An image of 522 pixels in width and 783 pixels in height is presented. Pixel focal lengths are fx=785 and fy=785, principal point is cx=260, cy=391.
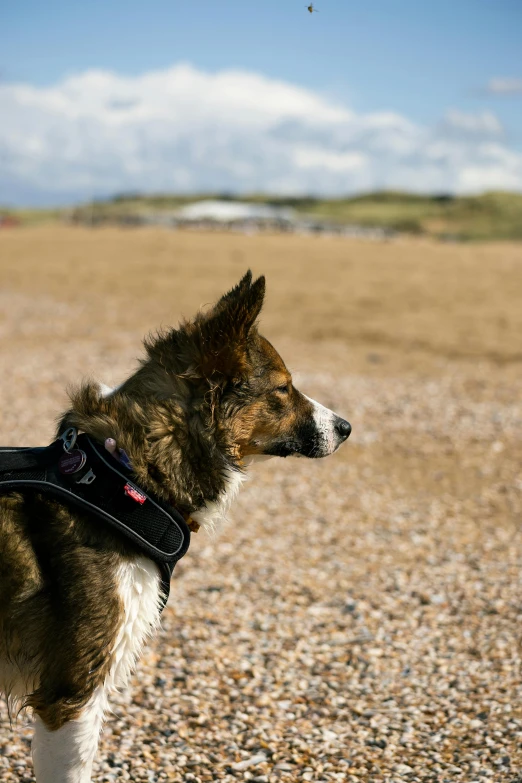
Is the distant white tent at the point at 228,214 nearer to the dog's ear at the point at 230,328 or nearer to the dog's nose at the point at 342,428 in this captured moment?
the dog's nose at the point at 342,428

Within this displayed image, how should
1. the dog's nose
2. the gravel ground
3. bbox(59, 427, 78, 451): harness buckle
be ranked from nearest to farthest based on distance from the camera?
1. bbox(59, 427, 78, 451): harness buckle
2. the dog's nose
3. the gravel ground

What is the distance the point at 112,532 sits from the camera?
14.5 feet

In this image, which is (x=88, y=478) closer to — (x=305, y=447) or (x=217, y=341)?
(x=217, y=341)

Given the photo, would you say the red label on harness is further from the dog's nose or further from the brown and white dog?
the dog's nose

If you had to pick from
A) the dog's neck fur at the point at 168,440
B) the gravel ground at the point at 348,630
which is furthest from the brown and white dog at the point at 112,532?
the gravel ground at the point at 348,630

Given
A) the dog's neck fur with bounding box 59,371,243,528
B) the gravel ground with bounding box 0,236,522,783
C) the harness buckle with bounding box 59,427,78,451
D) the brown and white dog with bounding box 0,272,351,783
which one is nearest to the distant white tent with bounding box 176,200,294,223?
the gravel ground with bounding box 0,236,522,783

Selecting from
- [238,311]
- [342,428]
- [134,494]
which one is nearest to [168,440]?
[134,494]

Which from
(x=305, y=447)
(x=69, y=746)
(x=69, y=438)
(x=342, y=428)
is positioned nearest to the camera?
(x=69, y=746)

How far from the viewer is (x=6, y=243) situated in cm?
5331

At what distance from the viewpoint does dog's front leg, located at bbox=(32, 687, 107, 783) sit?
4297 mm

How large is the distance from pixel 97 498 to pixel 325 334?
794 inches

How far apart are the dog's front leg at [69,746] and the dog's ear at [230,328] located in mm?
1989

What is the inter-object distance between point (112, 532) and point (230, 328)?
1.37 m

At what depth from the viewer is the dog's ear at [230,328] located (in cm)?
464
